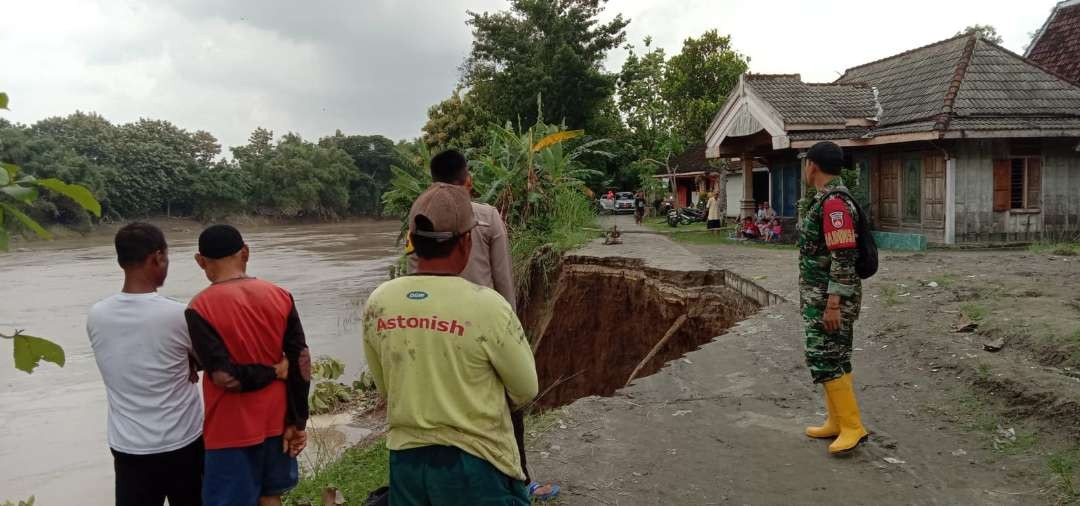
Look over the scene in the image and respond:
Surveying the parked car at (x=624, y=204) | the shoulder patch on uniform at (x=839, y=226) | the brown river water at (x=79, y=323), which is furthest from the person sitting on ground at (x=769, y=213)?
the parked car at (x=624, y=204)

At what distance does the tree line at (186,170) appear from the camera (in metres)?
44.3

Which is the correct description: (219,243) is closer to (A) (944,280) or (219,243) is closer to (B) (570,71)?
(A) (944,280)

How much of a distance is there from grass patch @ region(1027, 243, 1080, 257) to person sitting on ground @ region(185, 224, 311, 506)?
1246cm

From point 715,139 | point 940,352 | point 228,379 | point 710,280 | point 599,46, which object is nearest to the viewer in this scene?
point 228,379

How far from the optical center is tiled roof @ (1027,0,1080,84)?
16422 mm

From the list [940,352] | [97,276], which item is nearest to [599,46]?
[97,276]

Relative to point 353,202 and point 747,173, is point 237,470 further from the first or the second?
point 353,202

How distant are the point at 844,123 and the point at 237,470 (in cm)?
1439

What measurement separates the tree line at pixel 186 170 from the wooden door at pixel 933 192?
4076 centimetres

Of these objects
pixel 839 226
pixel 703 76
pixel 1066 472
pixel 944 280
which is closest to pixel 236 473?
pixel 839 226

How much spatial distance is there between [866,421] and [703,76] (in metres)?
25.5

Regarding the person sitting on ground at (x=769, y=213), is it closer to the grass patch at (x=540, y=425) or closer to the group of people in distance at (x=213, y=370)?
the grass patch at (x=540, y=425)

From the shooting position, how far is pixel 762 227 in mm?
17750

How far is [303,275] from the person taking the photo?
26.5 m
